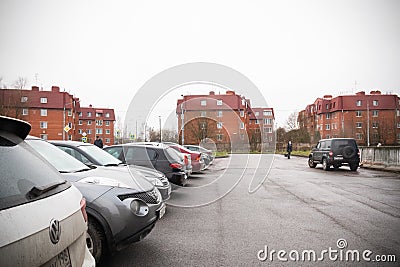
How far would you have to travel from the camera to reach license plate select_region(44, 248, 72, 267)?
1776mm

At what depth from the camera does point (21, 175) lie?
194 cm

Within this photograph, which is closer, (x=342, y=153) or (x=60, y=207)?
(x=60, y=207)

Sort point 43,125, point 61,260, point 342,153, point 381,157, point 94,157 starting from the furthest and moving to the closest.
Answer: point 43,125
point 381,157
point 342,153
point 94,157
point 61,260

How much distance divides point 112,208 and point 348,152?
18.1 m

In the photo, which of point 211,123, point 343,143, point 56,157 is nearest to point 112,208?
point 56,157

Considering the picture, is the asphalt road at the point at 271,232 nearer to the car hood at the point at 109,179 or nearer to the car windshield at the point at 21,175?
the car hood at the point at 109,179

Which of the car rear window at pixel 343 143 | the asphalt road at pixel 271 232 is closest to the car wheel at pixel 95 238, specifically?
the asphalt road at pixel 271 232

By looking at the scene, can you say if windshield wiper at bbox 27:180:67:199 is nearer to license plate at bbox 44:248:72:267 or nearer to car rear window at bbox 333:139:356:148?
license plate at bbox 44:248:72:267

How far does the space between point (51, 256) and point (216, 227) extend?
441 centimetres

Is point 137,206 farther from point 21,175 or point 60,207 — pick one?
point 21,175

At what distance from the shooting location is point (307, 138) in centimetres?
5131

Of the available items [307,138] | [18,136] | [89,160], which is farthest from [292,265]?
[307,138]

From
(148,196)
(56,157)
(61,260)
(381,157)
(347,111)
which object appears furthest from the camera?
(347,111)

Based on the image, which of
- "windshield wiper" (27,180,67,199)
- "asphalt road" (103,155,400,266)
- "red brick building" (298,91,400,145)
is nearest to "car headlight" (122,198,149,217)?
"asphalt road" (103,155,400,266)
